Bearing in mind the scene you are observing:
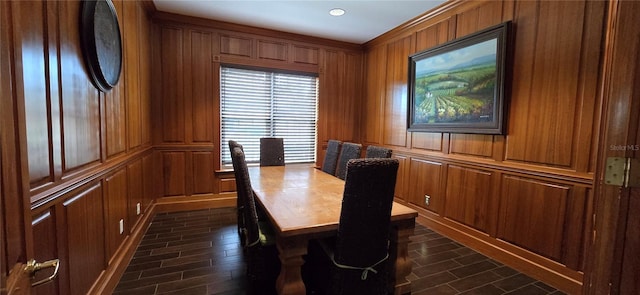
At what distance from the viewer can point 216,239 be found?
287 cm

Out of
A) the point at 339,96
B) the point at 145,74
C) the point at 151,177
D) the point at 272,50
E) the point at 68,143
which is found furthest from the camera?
the point at 339,96

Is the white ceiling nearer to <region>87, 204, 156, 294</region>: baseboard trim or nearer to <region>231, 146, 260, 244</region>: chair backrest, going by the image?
<region>231, 146, 260, 244</region>: chair backrest

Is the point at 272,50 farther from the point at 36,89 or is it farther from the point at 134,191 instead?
the point at 36,89

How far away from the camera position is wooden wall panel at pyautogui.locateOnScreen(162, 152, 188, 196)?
3.70 metres

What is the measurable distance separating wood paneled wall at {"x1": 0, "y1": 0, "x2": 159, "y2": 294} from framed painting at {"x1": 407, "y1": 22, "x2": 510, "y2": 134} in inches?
119

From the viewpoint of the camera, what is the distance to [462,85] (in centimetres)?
285

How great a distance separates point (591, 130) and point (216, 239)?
337 cm

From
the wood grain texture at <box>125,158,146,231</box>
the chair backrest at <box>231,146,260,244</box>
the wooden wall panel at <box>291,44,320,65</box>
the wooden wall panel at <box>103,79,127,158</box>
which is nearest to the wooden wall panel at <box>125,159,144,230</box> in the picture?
the wood grain texture at <box>125,158,146,231</box>

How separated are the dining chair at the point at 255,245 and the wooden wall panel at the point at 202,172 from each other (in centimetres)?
221

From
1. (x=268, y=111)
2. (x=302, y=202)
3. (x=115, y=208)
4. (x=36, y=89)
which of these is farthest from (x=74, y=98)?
(x=268, y=111)

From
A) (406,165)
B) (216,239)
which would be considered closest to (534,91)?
(406,165)

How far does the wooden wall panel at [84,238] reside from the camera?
138 centimetres

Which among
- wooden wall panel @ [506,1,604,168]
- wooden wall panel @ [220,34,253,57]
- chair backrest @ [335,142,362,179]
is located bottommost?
chair backrest @ [335,142,362,179]

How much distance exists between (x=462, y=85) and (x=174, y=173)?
12.3ft
